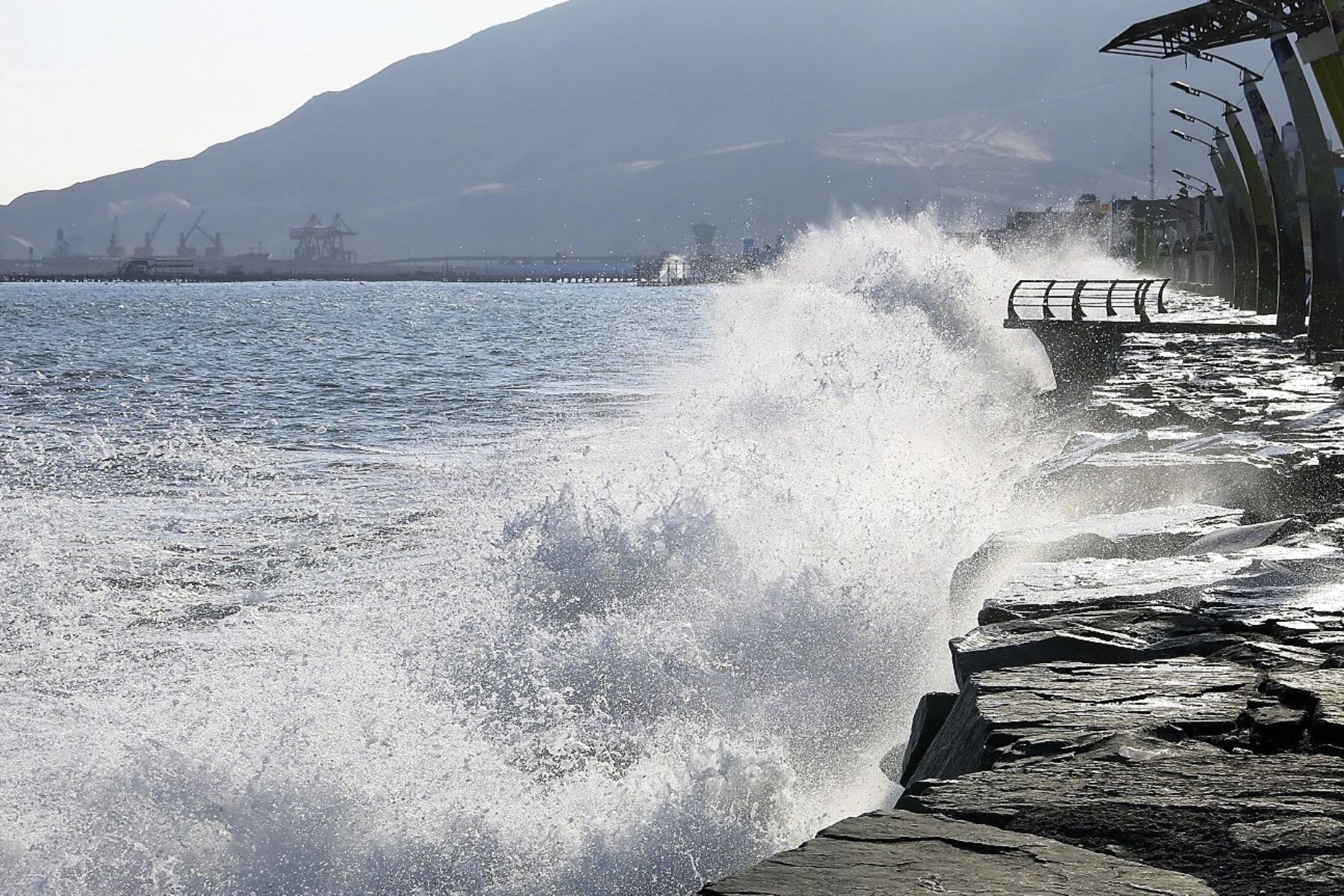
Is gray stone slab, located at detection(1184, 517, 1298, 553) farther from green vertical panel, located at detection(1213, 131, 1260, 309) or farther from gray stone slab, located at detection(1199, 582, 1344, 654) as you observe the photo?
green vertical panel, located at detection(1213, 131, 1260, 309)

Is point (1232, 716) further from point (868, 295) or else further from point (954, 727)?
point (868, 295)

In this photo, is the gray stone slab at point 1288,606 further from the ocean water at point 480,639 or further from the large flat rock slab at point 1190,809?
the ocean water at point 480,639

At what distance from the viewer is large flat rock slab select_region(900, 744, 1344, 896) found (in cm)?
315

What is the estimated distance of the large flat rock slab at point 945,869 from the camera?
3082 mm

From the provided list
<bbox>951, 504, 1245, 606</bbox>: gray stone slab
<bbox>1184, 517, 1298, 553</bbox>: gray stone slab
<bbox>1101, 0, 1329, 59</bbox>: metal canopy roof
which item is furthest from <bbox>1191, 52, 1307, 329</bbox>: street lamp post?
<bbox>1184, 517, 1298, 553</bbox>: gray stone slab

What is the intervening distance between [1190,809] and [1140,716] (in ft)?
2.68

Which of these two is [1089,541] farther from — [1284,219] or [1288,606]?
[1284,219]

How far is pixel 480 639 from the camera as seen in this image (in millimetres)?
8609

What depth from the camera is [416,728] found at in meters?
7.00

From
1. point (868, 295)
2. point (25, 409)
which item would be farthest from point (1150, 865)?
point (868, 295)

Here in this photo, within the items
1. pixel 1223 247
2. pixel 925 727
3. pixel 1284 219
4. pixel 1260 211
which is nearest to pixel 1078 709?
pixel 925 727

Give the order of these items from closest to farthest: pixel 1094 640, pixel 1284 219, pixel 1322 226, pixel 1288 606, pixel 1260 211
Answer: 1. pixel 1094 640
2. pixel 1288 606
3. pixel 1322 226
4. pixel 1284 219
5. pixel 1260 211

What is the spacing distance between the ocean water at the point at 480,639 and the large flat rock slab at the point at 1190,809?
204 cm

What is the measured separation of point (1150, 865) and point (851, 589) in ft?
16.7
